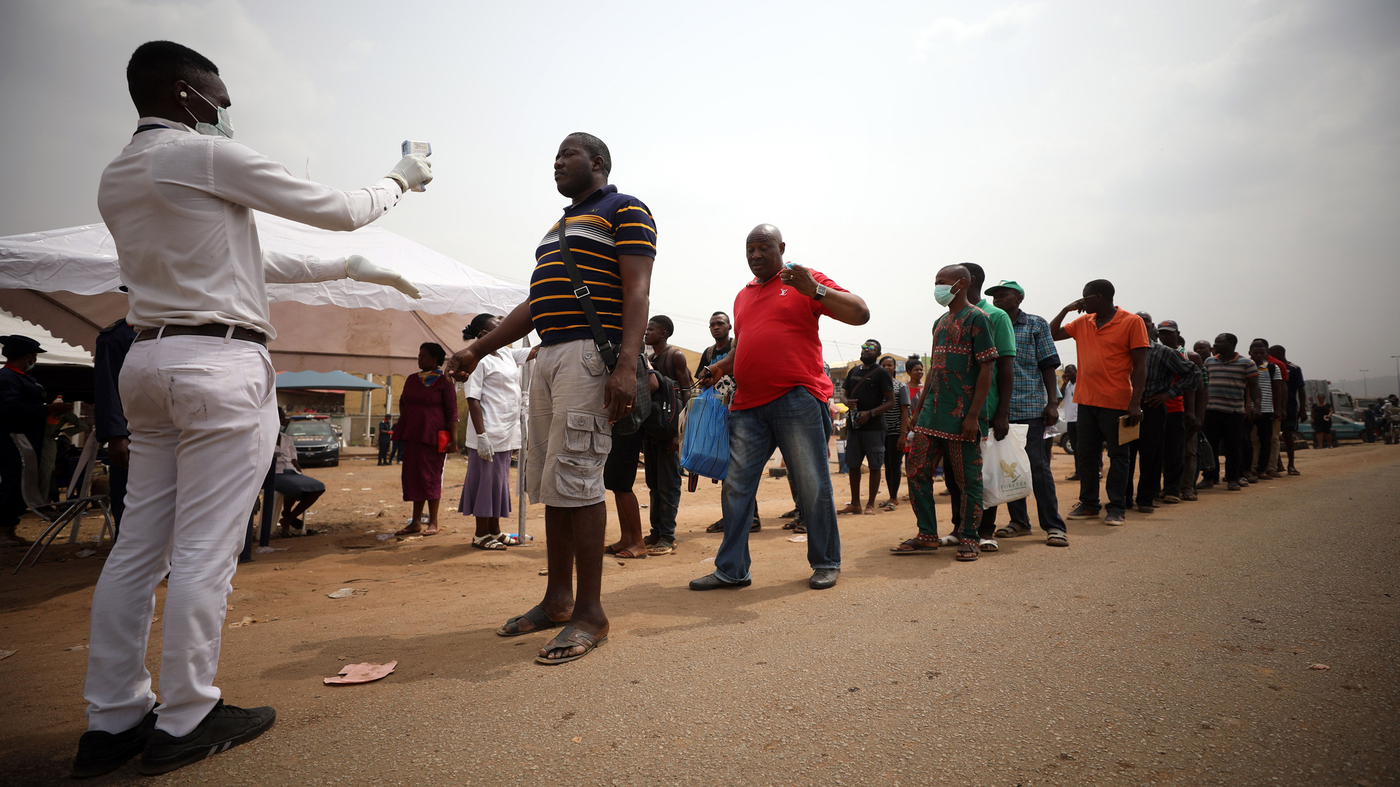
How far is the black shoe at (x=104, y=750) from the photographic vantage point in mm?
1848

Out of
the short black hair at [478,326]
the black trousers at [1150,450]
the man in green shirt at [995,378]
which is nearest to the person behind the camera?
the man in green shirt at [995,378]

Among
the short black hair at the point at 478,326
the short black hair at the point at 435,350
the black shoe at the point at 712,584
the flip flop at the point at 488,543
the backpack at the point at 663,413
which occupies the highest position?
the short black hair at the point at 478,326

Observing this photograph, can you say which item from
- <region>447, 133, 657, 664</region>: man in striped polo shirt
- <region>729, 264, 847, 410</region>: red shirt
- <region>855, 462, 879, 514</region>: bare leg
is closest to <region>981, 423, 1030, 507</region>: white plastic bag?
<region>729, 264, 847, 410</region>: red shirt

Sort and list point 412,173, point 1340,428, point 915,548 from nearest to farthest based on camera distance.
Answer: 1. point 412,173
2. point 915,548
3. point 1340,428

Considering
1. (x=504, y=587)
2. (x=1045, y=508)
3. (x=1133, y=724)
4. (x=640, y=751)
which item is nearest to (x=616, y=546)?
(x=504, y=587)

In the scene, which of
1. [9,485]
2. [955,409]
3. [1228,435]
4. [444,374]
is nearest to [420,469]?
[444,374]

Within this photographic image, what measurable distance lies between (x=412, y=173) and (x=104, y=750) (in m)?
2.05

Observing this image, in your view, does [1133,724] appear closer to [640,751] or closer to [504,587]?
[640,751]

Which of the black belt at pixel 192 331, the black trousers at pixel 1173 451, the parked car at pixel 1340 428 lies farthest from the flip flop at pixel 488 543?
the parked car at pixel 1340 428

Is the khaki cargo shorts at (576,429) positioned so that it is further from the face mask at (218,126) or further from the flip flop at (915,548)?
the flip flop at (915,548)

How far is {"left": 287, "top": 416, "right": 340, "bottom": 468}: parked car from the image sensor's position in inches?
746

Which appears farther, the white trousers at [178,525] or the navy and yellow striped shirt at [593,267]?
the navy and yellow striped shirt at [593,267]

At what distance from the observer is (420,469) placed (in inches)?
272

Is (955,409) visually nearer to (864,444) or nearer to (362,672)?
(864,444)
